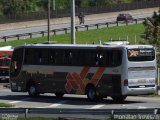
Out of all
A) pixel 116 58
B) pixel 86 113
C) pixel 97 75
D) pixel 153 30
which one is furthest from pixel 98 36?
pixel 86 113

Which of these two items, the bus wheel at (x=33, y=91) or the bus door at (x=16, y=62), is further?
→ the bus door at (x=16, y=62)

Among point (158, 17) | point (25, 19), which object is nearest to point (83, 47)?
point (158, 17)

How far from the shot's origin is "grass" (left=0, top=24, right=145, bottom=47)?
239ft

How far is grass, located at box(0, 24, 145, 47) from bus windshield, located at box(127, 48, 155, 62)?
117 feet

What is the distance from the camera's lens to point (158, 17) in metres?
52.5

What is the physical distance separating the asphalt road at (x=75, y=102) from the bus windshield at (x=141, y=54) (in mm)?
2188

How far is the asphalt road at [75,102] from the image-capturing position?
33.0 meters

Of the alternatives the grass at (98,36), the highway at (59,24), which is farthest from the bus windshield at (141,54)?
the highway at (59,24)

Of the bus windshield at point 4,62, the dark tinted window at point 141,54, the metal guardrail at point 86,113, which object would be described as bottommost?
the bus windshield at point 4,62

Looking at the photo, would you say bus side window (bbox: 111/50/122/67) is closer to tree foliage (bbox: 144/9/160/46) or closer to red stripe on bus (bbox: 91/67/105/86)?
red stripe on bus (bbox: 91/67/105/86)

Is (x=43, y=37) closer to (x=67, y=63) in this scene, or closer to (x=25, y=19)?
(x=25, y=19)

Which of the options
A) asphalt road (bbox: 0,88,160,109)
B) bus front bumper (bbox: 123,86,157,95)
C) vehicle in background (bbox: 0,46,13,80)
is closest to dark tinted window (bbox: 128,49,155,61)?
bus front bumper (bbox: 123,86,157,95)

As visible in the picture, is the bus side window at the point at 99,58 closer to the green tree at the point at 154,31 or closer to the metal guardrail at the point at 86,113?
the metal guardrail at the point at 86,113

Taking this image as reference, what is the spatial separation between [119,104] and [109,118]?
1123cm
